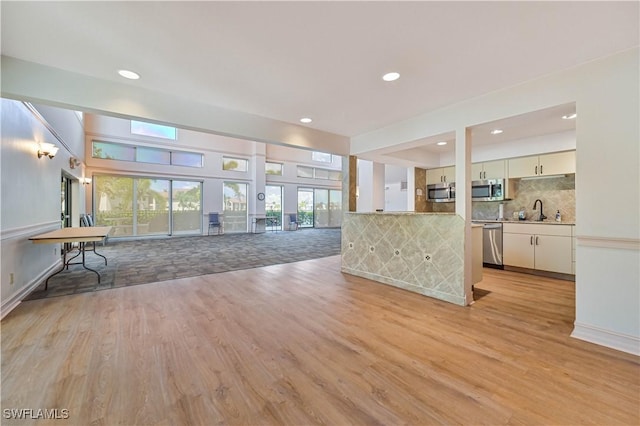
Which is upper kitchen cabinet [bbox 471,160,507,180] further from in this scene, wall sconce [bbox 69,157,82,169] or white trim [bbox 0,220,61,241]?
wall sconce [bbox 69,157,82,169]

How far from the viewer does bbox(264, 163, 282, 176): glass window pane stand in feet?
38.9

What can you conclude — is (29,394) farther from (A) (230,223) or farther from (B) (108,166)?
(A) (230,223)

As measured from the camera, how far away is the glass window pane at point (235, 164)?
10.6 meters

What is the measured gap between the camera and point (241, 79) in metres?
2.60

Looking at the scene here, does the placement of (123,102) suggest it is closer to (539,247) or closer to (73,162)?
(73,162)

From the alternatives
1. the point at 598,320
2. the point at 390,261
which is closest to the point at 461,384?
the point at 598,320

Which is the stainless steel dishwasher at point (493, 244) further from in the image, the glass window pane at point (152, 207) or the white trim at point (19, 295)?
the glass window pane at point (152, 207)

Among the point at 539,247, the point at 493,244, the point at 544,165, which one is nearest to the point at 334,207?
the point at 493,244

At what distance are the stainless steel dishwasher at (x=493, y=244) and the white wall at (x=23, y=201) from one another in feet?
22.1

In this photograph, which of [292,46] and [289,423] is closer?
[289,423]

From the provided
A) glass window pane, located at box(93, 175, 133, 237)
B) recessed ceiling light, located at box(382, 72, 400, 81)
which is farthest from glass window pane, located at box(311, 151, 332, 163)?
recessed ceiling light, located at box(382, 72, 400, 81)

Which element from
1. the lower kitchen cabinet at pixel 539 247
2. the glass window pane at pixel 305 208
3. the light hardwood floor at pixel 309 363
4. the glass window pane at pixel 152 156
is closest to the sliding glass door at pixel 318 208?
the glass window pane at pixel 305 208

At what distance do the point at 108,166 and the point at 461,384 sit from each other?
10337 millimetres

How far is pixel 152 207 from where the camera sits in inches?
356
